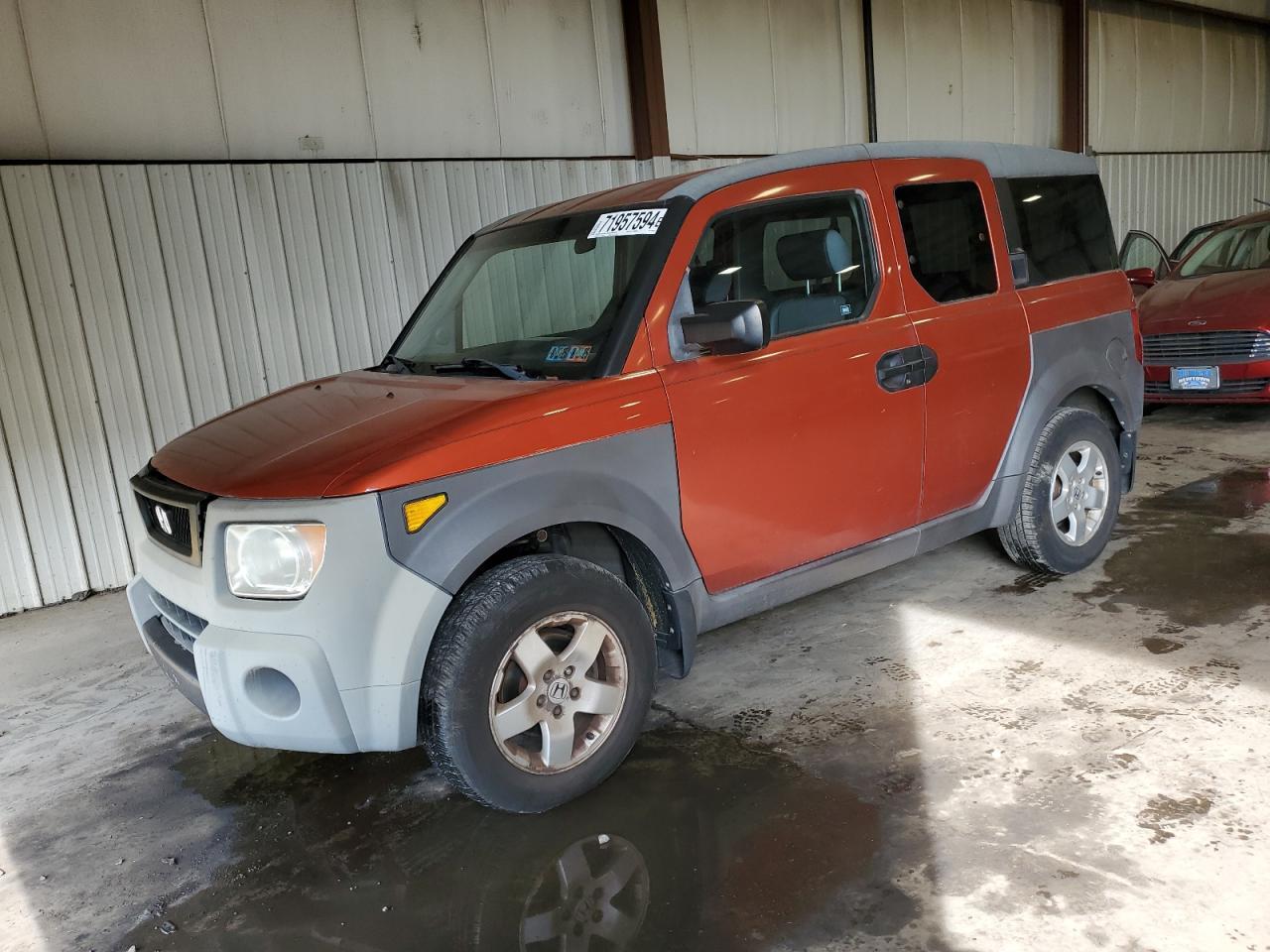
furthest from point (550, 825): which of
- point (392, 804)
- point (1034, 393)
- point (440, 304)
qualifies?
point (1034, 393)

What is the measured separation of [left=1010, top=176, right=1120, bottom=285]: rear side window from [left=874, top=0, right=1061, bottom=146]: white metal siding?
21.4 ft

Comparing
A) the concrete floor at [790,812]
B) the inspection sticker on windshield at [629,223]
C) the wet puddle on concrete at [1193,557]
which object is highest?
the inspection sticker on windshield at [629,223]

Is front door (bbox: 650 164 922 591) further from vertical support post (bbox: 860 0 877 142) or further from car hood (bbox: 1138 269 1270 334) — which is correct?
vertical support post (bbox: 860 0 877 142)

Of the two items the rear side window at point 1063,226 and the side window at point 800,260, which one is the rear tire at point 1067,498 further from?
the side window at point 800,260

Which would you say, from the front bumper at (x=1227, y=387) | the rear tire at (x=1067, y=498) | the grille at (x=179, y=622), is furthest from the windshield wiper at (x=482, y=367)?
the front bumper at (x=1227, y=387)

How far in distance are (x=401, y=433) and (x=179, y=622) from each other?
0.94m

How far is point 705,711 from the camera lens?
3553 millimetres

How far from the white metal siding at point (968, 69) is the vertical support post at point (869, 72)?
0.46ft

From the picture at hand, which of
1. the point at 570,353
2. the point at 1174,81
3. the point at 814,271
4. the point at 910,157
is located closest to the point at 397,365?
the point at 570,353

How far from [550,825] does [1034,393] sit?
2.66 metres

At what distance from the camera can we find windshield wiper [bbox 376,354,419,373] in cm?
374

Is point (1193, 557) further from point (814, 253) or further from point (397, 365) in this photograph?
point (397, 365)

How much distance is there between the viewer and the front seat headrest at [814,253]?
11.7 ft

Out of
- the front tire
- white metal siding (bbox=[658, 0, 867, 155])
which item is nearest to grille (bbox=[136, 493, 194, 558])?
the front tire
